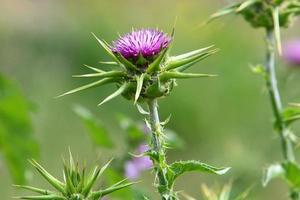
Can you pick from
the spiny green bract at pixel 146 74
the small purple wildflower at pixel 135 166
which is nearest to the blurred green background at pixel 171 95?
the small purple wildflower at pixel 135 166

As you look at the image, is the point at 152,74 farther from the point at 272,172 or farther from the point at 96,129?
the point at 96,129

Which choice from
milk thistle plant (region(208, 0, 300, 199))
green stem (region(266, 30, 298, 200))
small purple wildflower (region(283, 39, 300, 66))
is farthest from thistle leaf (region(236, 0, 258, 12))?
small purple wildflower (region(283, 39, 300, 66))

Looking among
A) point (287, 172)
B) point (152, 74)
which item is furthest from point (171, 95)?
point (152, 74)

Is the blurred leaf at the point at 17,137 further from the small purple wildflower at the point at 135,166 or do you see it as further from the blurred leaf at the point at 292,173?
the blurred leaf at the point at 292,173

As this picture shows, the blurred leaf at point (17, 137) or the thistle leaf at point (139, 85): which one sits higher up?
the blurred leaf at point (17, 137)

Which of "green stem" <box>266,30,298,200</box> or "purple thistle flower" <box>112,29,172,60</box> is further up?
"green stem" <box>266,30,298,200</box>

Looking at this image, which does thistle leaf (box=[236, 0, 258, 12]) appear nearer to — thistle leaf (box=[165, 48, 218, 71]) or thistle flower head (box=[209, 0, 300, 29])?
thistle flower head (box=[209, 0, 300, 29])

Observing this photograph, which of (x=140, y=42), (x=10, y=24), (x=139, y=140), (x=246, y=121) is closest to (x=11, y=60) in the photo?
(x=10, y=24)
